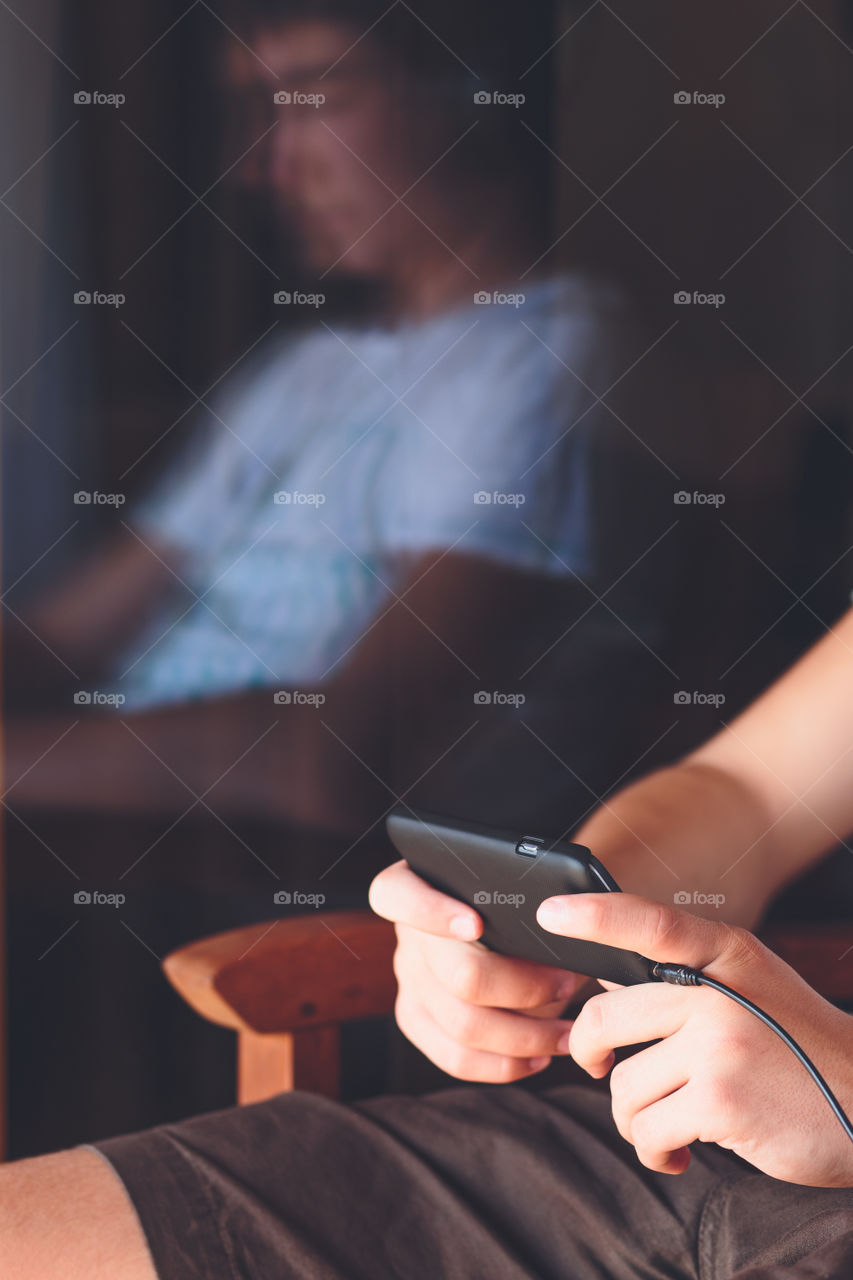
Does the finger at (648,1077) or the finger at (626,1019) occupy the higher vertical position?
the finger at (626,1019)

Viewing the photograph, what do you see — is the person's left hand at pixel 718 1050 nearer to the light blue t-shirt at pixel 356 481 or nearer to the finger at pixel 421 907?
the finger at pixel 421 907

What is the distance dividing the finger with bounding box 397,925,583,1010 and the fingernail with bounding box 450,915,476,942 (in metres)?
0.03

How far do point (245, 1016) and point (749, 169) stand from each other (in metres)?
1.19

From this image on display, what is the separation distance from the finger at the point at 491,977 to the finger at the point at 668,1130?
130 mm

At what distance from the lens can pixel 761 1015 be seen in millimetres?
498

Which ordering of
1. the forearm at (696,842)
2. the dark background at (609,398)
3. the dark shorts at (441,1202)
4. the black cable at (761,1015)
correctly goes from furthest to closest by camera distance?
the dark background at (609,398), the forearm at (696,842), the dark shorts at (441,1202), the black cable at (761,1015)

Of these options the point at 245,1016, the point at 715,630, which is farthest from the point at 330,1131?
the point at 715,630

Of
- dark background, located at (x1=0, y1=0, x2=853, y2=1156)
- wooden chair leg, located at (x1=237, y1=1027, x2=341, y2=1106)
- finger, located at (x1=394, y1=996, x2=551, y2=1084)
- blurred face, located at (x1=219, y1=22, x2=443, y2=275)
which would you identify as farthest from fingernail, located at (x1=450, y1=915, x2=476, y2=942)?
blurred face, located at (x1=219, y1=22, x2=443, y2=275)

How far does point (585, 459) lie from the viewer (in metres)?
1.44

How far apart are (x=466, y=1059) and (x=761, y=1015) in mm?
251

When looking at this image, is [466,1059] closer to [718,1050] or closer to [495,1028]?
[495,1028]

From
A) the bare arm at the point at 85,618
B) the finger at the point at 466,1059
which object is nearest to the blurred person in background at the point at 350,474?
the bare arm at the point at 85,618

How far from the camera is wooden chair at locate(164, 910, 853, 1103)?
769mm

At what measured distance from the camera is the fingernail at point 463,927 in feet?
2.06
